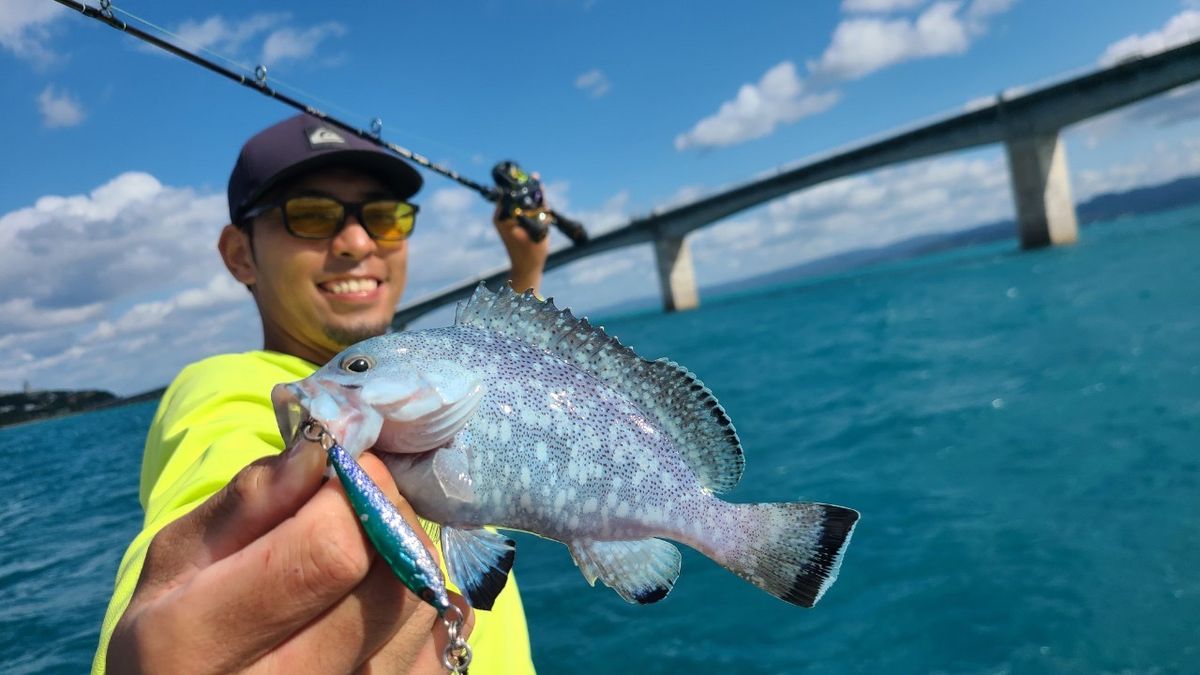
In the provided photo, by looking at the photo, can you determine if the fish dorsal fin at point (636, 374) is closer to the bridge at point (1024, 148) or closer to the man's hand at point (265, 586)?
the man's hand at point (265, 586)

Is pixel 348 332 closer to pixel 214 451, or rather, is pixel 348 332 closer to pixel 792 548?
pixel 214 451

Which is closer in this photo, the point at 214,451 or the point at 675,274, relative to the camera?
the point at 214,451

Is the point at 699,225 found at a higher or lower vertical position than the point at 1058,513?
higher

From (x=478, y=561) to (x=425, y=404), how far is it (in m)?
0.40

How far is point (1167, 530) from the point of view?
248 inches

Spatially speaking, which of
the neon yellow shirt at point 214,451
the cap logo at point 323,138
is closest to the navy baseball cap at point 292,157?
the cap logo at point 323,138

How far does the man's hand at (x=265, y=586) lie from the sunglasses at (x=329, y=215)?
2061 mm

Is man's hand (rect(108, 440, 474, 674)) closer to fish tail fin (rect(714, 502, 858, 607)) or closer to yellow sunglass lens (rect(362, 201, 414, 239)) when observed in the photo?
fish tail fin (rect(714, 502, 858, 607))

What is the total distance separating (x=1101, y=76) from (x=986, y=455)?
45.2 metres

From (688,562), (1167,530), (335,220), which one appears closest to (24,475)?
(688,562)

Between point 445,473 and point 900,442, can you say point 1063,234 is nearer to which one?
point 900,442

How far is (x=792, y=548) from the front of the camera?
1.96m

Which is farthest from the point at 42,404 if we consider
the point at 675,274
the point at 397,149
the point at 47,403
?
the point at 397,149

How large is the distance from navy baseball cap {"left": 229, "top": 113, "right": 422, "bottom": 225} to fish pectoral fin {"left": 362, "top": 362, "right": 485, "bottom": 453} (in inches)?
76.1
